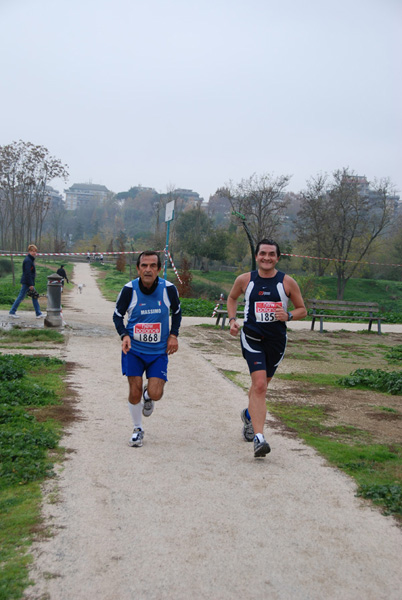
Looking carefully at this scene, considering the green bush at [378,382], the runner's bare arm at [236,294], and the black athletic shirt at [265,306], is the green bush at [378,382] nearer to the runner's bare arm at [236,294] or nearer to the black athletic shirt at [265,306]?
the runner's bare arm at [236,294]

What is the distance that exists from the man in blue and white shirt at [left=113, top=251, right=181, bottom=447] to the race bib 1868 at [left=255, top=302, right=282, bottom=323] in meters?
0.85

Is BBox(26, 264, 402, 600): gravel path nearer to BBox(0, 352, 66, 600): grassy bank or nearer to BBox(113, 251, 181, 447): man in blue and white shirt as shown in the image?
BBox(0, 352, 66, 600): grassy bank

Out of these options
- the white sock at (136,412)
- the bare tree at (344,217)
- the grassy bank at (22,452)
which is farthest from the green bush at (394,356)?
the bare tree at (344,217)

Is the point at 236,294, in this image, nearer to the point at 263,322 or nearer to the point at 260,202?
the point at 263,322

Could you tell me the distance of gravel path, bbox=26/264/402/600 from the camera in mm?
3221

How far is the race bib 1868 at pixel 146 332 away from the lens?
5816 millimetres

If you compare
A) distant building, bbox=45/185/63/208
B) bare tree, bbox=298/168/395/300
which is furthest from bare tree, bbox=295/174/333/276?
distant building, bbox=45/185/63/208

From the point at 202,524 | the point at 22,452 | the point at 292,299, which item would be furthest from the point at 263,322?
the point at 22,452

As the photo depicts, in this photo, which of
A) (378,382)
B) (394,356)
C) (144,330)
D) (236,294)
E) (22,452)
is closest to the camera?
(22,452)

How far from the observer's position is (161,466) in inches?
204

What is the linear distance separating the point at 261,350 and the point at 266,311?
14.7 inches

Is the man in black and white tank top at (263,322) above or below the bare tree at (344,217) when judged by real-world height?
below

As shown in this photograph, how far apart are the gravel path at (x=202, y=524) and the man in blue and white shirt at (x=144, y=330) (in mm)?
526

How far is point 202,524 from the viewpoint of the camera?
3984 mm
